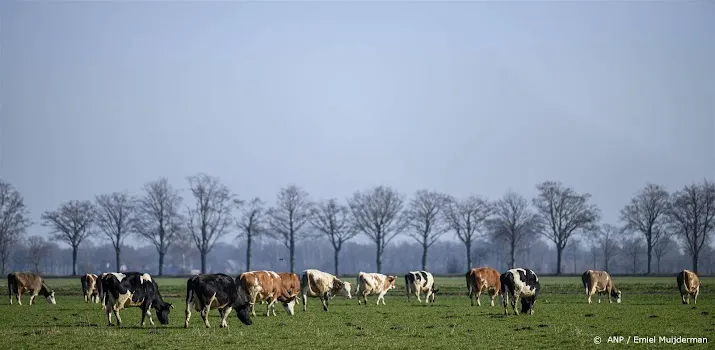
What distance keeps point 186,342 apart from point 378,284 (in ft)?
83.4

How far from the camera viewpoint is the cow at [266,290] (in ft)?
123

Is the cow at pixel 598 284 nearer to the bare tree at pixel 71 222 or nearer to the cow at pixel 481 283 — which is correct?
the cow at pixel 481 283

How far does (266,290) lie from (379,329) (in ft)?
35.9

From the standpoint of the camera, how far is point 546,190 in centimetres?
12181

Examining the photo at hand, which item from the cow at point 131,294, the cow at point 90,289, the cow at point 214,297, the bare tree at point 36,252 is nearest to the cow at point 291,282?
the cow at point 214,297

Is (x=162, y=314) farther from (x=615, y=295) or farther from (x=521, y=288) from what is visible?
(x=615, y=295)

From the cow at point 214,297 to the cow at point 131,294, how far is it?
1777 mm

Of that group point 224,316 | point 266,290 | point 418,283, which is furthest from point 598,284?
point 224,316

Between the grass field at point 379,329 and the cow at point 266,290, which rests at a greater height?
the cow at point 266,290

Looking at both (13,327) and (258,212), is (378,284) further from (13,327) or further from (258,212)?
(258,212)

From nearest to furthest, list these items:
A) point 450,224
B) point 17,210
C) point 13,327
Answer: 1. point 13,327
2. point 17,210
3. point 450,224

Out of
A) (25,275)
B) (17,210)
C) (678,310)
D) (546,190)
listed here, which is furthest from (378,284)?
(17,210)

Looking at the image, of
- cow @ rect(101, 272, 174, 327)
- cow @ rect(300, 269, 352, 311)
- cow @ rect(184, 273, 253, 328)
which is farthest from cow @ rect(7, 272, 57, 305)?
cow @ rect(184, 273, 253, 328)

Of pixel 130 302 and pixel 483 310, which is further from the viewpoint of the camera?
pixel 483 310
